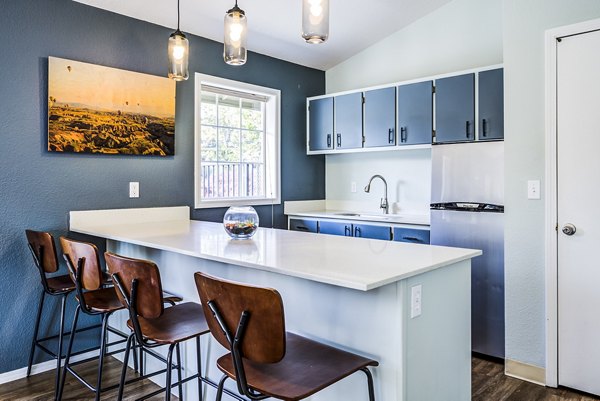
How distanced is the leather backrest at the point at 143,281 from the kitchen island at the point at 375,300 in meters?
0.25

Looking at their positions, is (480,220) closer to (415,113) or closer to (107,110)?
(415,113)

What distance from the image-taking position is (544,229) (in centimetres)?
266

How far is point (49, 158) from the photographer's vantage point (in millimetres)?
2936

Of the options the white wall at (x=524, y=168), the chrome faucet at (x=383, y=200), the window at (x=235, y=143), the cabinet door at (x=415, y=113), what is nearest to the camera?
the white wall at (x=524, y=168)

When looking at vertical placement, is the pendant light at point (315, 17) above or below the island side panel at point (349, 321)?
above

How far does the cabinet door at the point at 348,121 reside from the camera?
14.0 feet

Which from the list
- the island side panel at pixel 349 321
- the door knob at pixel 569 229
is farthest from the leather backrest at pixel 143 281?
the door knob at pixel 569 229

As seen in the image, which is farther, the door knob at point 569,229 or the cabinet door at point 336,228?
the cabinet door at point 336,228

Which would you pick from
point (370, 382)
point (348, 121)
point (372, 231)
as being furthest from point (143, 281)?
point (348, 121)

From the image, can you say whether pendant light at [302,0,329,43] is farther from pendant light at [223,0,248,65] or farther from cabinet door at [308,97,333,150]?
cabinet door at [308,97,333,150]

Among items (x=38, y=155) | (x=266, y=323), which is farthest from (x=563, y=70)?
(x=38, y=155)

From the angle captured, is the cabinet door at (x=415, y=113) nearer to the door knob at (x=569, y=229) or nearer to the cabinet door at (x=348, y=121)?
the cabinet door at (x=348, y=121)

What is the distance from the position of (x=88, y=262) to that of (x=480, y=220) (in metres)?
2.43

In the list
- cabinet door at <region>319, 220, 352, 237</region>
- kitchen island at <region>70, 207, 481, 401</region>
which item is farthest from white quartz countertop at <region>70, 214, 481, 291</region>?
cabinet door at <region>319, 220, 352, 237</region>
